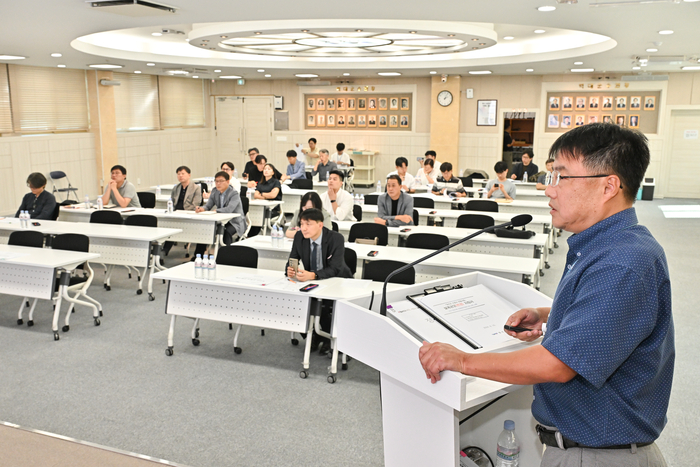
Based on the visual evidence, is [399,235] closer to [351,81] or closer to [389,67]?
[389,67]

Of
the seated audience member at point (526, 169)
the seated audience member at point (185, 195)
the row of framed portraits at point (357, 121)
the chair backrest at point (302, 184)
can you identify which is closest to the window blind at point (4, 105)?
the seated audience member at point (185, 195)

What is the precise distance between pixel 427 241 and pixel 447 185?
207 inches

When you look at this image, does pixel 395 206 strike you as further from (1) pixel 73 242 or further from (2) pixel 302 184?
(2) pixel 302 184

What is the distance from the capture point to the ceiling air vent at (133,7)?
6285 mm

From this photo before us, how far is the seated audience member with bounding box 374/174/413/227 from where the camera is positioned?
811 centimetres

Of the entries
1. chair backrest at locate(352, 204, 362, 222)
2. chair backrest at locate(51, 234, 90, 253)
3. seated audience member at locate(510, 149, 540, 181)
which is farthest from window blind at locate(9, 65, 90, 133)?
seated audience member at locate(510, 149, 540, 181)

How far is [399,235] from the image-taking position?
7.58 meters

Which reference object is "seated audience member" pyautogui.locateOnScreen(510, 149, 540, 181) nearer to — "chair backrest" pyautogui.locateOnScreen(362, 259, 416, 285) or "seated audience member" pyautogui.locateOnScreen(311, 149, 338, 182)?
"seated audience member" pyautogui.locateOnScreen(311, 149, 338, 182)

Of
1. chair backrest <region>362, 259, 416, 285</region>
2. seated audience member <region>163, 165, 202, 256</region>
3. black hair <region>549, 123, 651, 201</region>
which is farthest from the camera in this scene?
seated audience member <region>163, 165, 202, 256</region>

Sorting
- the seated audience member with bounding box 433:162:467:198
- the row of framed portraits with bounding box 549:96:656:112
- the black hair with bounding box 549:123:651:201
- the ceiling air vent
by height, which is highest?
the ceiling air vent

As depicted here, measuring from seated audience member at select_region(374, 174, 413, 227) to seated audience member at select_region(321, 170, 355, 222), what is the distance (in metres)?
0.46

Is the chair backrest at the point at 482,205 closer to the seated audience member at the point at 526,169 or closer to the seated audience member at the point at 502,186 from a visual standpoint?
the seated audience member at the point at 502,186

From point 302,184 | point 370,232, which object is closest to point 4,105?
point 302,184

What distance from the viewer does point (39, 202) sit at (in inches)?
335
